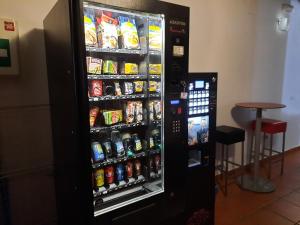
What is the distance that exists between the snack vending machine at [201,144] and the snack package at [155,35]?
48cm

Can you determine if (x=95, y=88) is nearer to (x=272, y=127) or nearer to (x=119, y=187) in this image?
(x=119, y=187)

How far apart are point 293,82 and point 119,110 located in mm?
3641

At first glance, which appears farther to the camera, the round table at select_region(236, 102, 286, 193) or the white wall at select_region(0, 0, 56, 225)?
the round table at select_region(236, 102, 286, 193)

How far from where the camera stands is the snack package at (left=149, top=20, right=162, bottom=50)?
60.9 inches

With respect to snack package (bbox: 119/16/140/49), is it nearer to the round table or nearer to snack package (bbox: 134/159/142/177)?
snack package (bbox: 134/159/142/177)

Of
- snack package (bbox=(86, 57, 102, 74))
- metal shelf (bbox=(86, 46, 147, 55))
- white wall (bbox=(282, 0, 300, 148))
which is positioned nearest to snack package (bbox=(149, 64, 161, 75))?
metal shelf (bbox=(86, 46, 147, 55))

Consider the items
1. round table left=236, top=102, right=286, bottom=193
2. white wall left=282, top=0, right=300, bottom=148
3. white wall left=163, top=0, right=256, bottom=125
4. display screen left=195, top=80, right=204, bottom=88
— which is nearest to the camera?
display screen left=195, top=80, right=204, bottom=88

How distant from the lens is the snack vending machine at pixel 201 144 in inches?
77.8

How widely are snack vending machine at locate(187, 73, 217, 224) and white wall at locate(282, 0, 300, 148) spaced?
8.17 feet

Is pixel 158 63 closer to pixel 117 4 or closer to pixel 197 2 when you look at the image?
pixel 117 4

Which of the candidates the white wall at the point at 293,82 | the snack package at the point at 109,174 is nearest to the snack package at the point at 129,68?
the snack package at the point at 109,174

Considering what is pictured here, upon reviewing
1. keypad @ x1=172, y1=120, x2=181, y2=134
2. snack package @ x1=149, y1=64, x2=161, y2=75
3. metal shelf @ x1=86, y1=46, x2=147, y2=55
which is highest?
metal shelf @ x1=86, y1=46, x2=147, y2=55

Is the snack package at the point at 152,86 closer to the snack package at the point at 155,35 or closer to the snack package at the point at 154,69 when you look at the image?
the snack package at the point at 154,69

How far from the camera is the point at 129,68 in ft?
5.41
